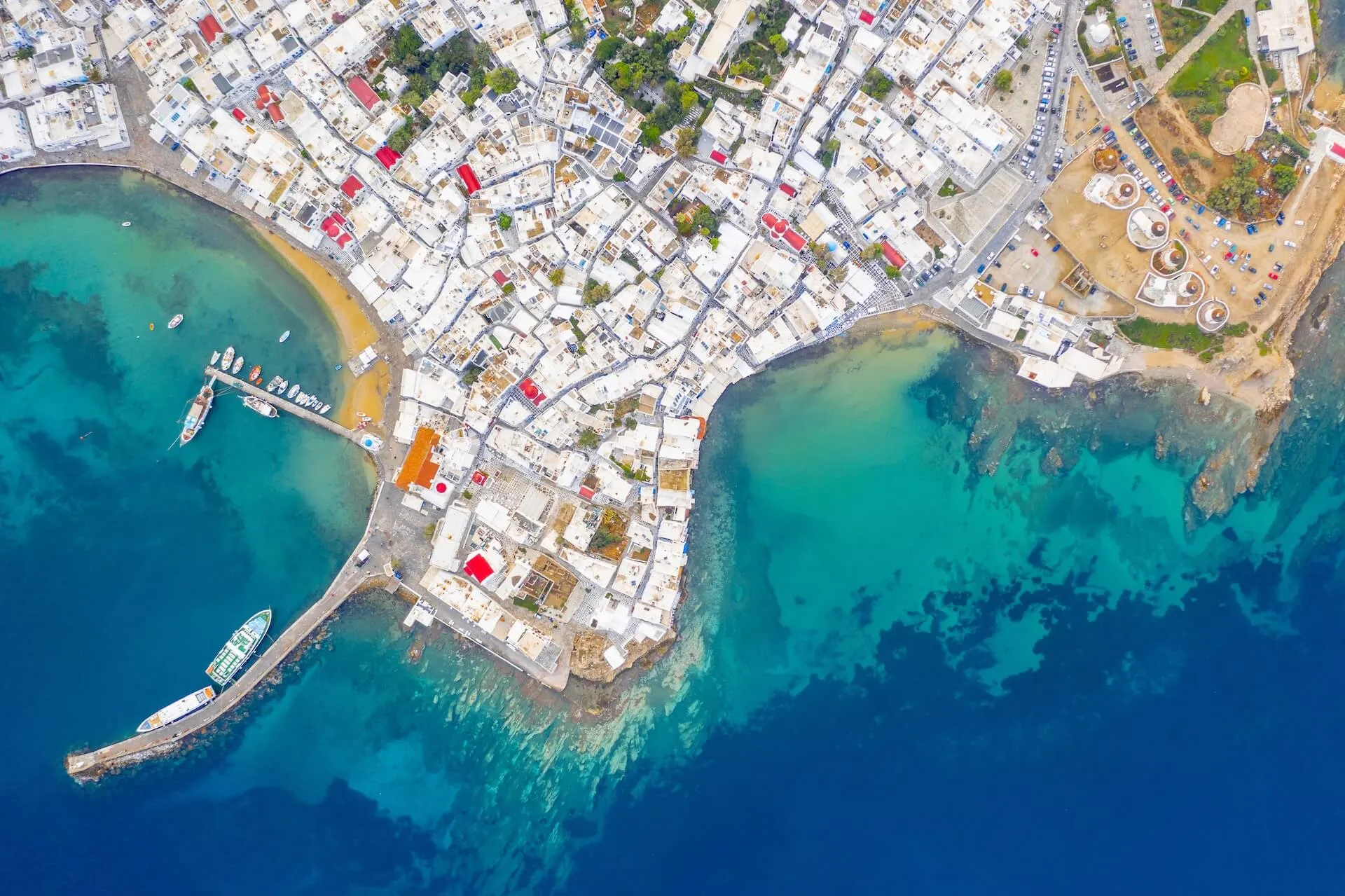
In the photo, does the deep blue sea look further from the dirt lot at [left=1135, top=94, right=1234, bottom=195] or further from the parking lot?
the parking lot

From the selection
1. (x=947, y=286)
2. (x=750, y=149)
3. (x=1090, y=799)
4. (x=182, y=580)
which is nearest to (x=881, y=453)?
(x=947, y=286)

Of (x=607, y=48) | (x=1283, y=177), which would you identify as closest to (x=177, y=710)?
(x=607, y=48)

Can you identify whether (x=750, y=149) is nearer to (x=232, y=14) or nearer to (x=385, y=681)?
(x=232, y=14)

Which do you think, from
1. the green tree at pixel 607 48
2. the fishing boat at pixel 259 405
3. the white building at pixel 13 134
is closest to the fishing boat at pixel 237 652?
the fishing boat at pixel 259 405

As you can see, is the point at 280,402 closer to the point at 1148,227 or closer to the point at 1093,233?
the point at 1093,233

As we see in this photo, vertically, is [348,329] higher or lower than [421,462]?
higher

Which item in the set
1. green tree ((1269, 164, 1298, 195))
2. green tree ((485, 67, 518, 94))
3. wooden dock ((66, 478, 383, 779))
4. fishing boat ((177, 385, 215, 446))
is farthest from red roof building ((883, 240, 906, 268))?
fishing boat ((177, 385, 215, 446))
